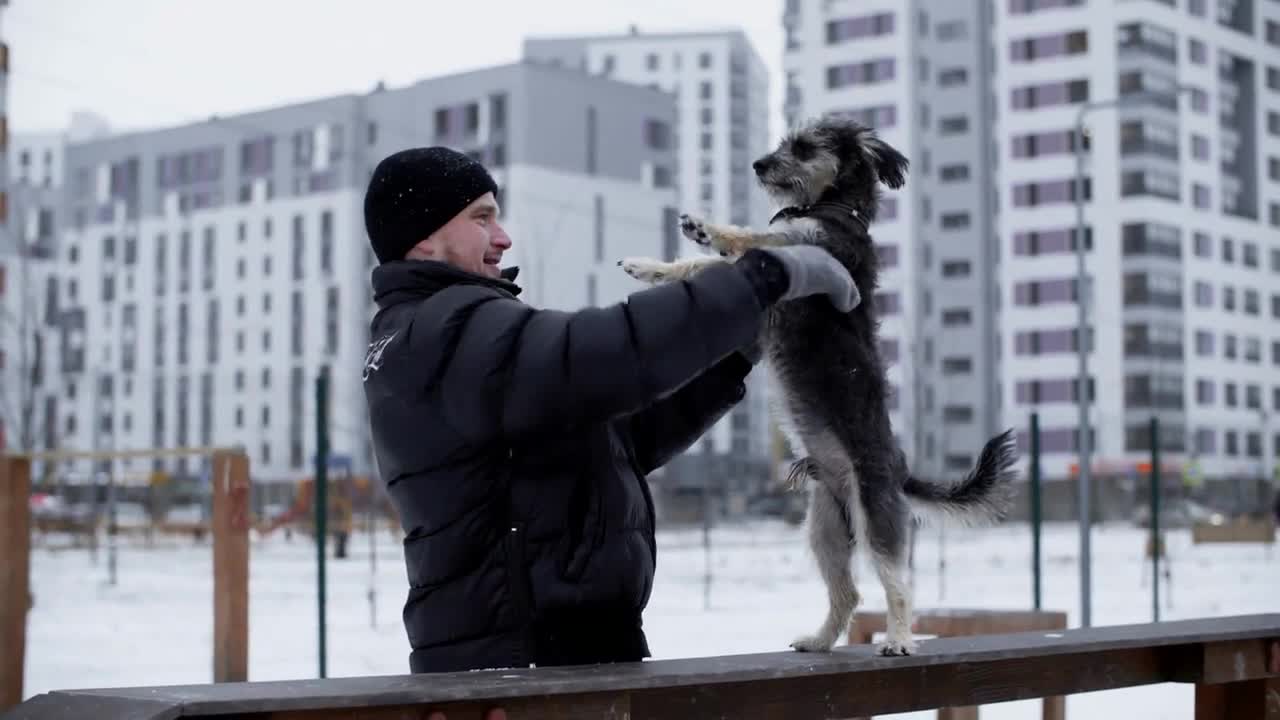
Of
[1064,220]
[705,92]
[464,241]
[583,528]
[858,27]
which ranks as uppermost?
[705,92]

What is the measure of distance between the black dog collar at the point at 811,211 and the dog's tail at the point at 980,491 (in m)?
0.81

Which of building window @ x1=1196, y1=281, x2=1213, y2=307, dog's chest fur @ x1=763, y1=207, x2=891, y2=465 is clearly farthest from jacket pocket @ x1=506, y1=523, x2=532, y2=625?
building window @ x1=1196, y1=281, x2=1213, y2=307

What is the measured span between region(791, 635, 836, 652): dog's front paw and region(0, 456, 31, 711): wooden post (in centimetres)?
689

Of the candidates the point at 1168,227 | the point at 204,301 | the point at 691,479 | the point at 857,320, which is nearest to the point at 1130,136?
the point at 1168,227

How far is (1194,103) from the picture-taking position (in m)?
59.5

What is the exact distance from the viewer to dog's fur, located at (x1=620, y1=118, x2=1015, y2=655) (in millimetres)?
3566

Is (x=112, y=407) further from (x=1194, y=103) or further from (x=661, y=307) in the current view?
(x=661, y=307)

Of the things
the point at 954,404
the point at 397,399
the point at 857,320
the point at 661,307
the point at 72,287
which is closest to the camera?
the point at 661,307

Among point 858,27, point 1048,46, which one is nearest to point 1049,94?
→ point 1048,46

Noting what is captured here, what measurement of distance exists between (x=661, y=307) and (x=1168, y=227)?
65.4 metres

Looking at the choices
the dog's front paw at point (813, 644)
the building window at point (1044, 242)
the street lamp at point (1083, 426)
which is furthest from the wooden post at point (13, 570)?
the building window at point (1044, 242)

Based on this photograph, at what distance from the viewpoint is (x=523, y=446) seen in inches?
118

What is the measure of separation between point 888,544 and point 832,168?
99cm

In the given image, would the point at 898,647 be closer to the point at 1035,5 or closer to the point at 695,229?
the point at 695,229
